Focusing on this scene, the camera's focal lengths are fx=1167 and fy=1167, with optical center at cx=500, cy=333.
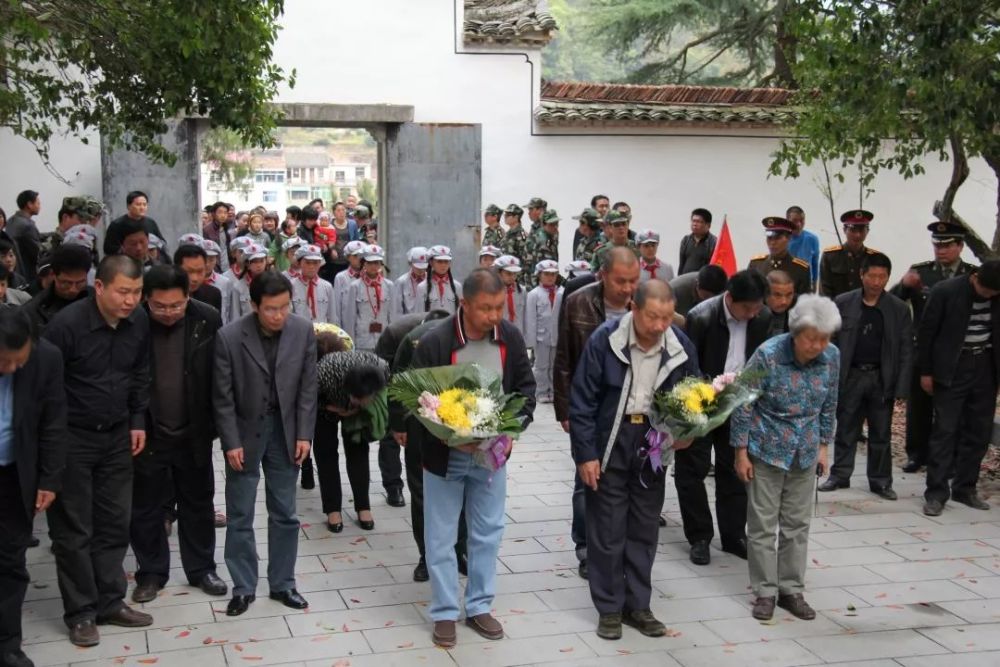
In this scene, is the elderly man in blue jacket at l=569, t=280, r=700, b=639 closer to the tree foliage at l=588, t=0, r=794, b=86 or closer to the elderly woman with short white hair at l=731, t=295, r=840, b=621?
the elderly woman with short white hair at l=731, t=295, r=840, b=621

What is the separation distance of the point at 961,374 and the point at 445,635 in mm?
4896

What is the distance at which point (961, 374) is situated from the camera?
8867 mm

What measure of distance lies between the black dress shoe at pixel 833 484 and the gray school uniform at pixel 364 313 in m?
4.72

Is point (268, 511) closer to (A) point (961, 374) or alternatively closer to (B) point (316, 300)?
(B) point (316, 300)

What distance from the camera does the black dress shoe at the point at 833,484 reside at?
9.26 meters

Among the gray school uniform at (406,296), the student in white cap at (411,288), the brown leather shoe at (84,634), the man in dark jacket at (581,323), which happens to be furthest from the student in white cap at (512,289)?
the brown leather shoe at (84,634)

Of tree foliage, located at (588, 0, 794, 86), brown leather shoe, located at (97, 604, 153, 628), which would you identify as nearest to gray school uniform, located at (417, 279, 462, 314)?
brown leather shoe, located at (97, 604, 153, 628)

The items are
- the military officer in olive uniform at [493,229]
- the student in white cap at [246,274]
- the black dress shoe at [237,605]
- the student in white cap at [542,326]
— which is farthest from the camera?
the military officer in olive uniform at [493,229]

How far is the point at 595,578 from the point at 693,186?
40.9 feet

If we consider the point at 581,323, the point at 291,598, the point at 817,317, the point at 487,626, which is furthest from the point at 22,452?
the point at 817,317

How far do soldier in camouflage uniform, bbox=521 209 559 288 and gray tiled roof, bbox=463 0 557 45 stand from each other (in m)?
3.06

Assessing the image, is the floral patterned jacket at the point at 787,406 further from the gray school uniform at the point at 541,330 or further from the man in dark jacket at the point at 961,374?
the gray school uniform at the point at 541,330

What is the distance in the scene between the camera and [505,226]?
17.2 meters

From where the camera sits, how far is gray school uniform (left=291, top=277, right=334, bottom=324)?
11242 mm
